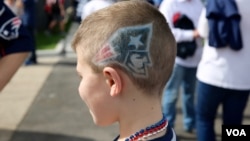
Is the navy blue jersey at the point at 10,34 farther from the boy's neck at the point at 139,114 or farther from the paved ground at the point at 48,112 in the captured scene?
the paved ground at the point at 48,112

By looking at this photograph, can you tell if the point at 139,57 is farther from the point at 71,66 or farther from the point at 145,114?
the point at 71,66

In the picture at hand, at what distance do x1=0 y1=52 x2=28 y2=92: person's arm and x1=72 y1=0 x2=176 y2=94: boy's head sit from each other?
1.19m

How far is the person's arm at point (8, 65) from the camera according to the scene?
254cm

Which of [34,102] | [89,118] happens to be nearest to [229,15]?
[89,118]

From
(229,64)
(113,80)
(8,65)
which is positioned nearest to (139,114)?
(113,80)

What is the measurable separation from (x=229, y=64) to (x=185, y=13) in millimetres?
944

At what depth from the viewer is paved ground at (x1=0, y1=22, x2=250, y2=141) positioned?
505 centimetres

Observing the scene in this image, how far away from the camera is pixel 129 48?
1.42 m

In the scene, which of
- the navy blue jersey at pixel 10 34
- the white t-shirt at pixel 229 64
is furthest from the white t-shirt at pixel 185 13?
the navy blue jersey at pixel 10 34

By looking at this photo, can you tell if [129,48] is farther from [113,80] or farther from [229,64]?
[229,64]

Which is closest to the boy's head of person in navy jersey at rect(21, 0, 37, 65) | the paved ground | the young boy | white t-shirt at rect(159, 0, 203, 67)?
the young boy

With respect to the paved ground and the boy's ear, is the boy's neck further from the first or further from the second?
the paved ground

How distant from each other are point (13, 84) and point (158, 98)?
621 centimetres

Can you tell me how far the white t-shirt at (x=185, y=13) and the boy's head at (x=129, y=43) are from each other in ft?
9.02
